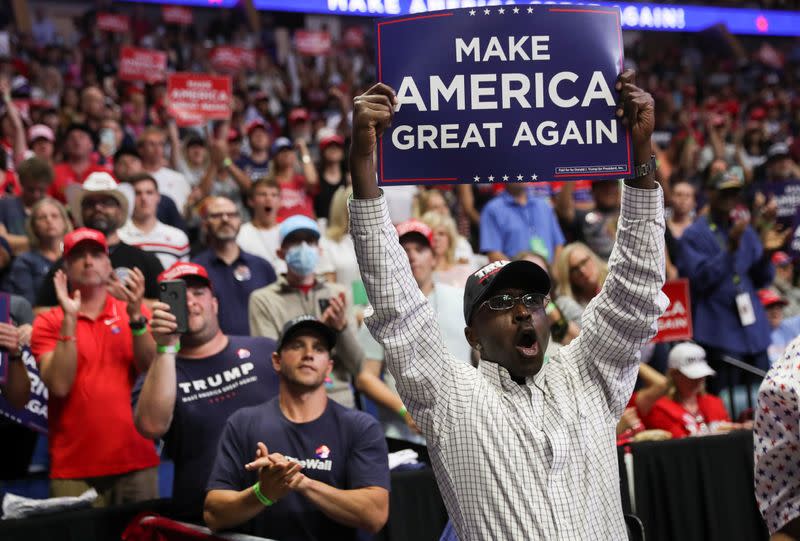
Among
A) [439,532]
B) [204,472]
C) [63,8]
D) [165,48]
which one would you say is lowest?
[439,532]

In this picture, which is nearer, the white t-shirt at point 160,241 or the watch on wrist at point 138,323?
the watch on wrist at point 138,323

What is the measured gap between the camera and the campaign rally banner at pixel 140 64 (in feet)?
38.1

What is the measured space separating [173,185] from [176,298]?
464 centimetres

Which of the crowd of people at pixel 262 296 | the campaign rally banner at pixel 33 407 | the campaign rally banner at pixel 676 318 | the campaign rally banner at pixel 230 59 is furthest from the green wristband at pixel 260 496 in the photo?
the campaign rally banner at pixel 230 59

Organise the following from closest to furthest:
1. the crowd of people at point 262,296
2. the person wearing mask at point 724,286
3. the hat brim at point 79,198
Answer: the crowd of people at point 262,296 < the hat brim at point 79,198 < the person wearing mask at point 724,286

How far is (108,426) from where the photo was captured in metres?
5.03

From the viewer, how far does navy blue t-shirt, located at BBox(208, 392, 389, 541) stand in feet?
13.5

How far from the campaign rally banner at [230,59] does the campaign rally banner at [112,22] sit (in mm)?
2111

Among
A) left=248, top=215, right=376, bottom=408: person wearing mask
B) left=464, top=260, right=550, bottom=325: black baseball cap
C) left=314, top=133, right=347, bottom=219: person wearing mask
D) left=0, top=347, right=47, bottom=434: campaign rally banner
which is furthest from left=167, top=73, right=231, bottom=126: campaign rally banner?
left=464, top=260, right=550, bottom=325: black baseball cap

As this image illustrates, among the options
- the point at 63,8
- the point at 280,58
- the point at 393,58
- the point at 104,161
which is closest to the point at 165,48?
the point at 280,58

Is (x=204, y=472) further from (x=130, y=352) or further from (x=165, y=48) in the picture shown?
(x=165, y=48)

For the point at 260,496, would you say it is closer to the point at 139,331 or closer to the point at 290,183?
the point at 139,331

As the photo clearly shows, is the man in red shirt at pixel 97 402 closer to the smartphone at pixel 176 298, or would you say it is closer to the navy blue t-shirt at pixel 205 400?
the navy blue t-shirt at pixel 205 400

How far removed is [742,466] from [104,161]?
240 inches
